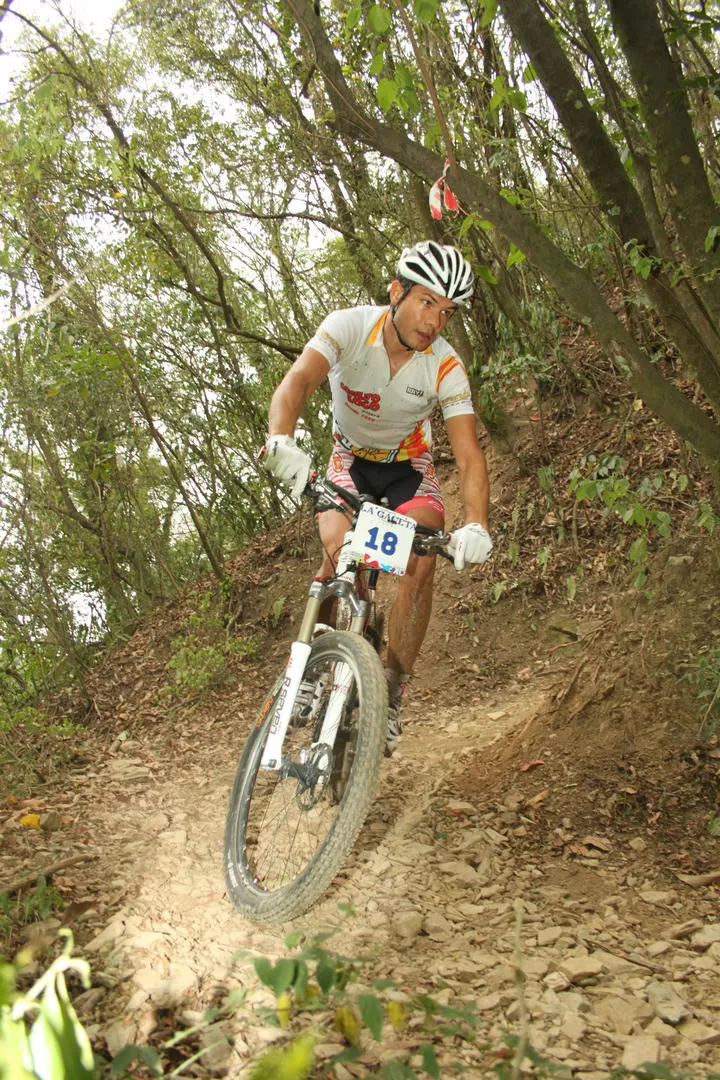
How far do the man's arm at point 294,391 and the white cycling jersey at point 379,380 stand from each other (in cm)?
8

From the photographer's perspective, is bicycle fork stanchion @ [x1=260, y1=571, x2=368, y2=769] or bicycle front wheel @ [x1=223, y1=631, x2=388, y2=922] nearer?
bicycle front wheel @ [x1=223, y1=631, x2=388, y2=922]

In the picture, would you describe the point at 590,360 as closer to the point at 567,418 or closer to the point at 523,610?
the point at 567,418

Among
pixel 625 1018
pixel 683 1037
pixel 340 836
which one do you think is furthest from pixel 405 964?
pixel 683 1037

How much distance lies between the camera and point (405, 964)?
7.84 ft

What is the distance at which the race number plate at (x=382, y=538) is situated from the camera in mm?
2906

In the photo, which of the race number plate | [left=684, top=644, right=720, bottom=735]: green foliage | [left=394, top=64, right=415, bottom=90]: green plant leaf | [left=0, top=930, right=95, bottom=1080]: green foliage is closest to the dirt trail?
[left=684, top=644, right=720, bottom=735]: green foliage

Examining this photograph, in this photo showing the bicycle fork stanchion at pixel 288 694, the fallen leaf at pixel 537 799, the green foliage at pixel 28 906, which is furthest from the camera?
the fallen leaf at pixel 537 799

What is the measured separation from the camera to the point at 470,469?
340 cm

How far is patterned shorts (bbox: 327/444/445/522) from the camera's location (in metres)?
3.70

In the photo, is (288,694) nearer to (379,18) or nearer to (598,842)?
(598,842)

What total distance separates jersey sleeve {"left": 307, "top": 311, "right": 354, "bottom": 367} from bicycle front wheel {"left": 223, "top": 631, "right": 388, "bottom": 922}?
1261mm

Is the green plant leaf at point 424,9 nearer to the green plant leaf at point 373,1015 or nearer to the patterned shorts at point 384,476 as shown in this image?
the patterned shorts at point 384,476

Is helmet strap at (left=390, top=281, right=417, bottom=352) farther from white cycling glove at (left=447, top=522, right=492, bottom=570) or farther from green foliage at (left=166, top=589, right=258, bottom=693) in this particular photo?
green foliage at (left=166, top=589, right=258, bottom=693)

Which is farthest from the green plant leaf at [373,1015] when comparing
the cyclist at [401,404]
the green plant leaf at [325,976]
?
the cyclist at [401,404]
